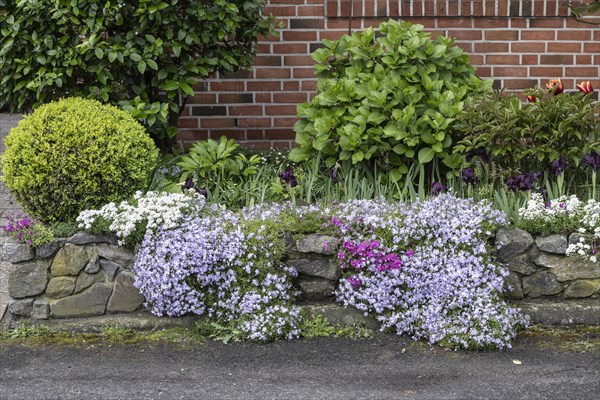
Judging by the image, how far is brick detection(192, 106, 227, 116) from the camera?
7.12 metres

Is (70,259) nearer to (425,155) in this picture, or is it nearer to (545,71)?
(425,155)

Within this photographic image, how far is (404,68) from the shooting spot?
6.00 m

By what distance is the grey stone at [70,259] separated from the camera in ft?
16.8

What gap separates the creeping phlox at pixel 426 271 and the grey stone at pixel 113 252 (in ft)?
3.92

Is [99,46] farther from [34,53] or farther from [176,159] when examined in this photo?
[176,159]

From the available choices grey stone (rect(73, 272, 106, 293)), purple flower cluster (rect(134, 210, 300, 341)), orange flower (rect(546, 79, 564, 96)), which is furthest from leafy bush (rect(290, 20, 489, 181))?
grey stone (rect(73, 272, 106, 293))

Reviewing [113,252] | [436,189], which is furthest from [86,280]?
[436,189]

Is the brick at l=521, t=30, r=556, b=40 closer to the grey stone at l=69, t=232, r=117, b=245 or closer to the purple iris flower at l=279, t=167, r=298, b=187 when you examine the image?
the purple iris flower at l=279, t=167, r=298, b=187

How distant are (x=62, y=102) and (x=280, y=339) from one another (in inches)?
78.2

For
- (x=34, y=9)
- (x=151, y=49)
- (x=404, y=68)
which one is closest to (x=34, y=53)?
(x=34, y=9)

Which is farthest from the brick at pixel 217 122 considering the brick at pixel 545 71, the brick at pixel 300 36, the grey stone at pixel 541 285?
the grey stone at pixel 541 285

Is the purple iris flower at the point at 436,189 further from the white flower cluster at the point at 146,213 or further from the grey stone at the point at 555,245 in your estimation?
the white flower cluster at the point at 146,213

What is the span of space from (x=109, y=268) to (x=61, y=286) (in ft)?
0.96

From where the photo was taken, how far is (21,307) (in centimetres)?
512
